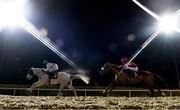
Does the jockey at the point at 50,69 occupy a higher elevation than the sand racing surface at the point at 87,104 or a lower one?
higher

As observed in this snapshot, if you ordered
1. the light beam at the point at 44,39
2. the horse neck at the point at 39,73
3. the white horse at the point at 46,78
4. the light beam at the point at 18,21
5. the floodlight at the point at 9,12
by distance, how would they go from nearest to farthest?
the white horse at the point at 46,78
the horse neck at the point at 39,73
the floodlight at the point at 9,12
the light beam at the point at 18,21
the light beam at the point at 44,39

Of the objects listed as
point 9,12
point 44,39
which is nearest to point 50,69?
point 9,12

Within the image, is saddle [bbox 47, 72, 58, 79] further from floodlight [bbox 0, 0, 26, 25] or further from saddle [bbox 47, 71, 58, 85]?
floodlight [bbox 0, 0, 26, 25]

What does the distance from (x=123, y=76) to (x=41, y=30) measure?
46.9 feet

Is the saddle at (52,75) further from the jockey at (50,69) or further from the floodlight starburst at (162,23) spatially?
the floodlight starburst at (162,23)

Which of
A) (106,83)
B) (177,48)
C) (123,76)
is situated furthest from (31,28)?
(123,76)

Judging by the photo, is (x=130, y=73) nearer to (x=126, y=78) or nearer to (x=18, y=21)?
(x=126, y=78)

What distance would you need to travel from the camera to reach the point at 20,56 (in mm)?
30047

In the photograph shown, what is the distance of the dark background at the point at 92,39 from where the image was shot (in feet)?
98.7

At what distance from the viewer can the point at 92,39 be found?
3180 centimetres

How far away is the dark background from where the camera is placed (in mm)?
30094

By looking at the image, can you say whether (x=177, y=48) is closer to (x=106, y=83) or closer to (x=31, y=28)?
(x=106, y=83)

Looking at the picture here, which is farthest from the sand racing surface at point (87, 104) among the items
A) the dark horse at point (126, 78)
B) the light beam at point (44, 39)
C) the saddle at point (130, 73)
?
the light beam at point (44, 39)

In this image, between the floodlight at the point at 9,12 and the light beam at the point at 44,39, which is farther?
the light beam at the point at 44,39
